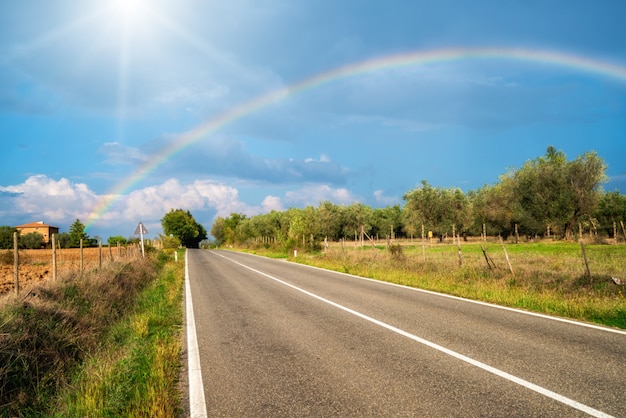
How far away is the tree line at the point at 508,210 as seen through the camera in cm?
4550

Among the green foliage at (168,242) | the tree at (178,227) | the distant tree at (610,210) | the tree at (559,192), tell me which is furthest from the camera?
the tree at (178,227)

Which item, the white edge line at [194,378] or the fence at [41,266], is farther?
the fence at [41,266]

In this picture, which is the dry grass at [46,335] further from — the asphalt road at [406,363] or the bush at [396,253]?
the bush at [396,253]

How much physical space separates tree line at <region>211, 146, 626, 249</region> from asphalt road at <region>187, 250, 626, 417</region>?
51.9 feet

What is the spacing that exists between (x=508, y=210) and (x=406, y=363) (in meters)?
61.0

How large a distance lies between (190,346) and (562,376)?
18.9 ft

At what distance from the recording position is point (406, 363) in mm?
5543

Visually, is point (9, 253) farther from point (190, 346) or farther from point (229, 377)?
point (229, 377)

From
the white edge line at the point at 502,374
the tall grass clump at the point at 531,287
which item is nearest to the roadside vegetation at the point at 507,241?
the tall grass clump at the point at 531,287

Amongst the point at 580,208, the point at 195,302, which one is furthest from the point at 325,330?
the point at 580,208

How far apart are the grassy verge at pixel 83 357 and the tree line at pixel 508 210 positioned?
1813 cm

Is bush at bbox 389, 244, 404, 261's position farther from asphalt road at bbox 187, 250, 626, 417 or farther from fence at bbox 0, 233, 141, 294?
fence at bbox 0, 233, 141, 294

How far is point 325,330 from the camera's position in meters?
7.73

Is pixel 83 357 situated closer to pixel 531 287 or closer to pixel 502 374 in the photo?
pixel 502 374
